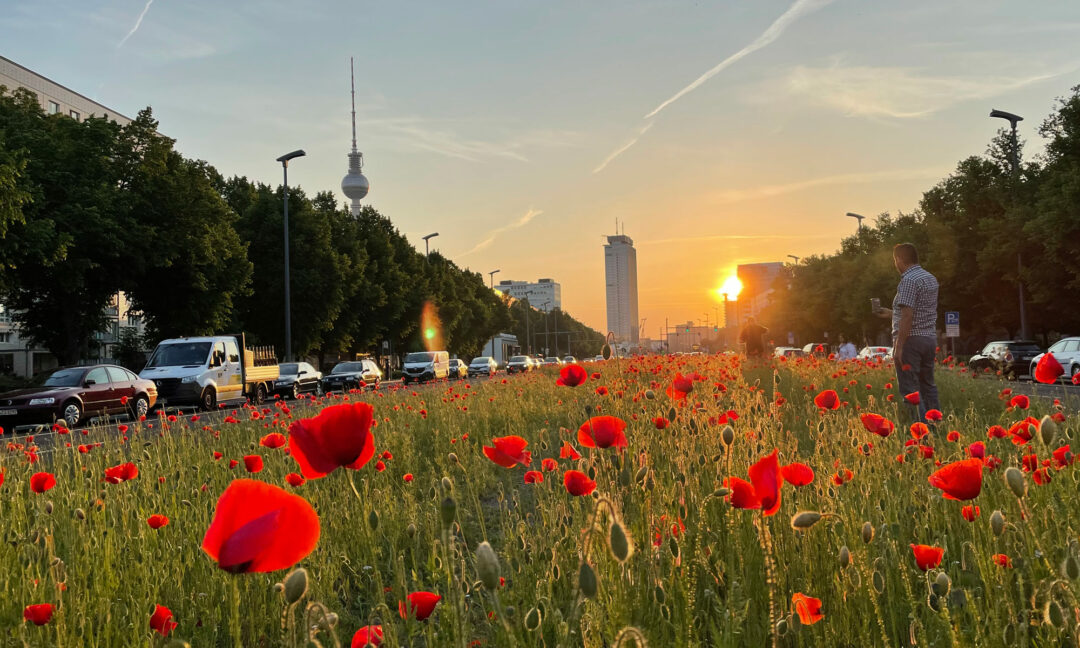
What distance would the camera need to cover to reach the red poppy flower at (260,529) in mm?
1063

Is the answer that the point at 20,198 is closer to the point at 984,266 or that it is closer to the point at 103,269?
the point at 103,269

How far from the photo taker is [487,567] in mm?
1442

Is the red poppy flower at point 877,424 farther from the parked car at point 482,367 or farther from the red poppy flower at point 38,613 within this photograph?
the parked car at point 482,367

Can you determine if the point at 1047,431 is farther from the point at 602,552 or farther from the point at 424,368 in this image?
the point at 424,368

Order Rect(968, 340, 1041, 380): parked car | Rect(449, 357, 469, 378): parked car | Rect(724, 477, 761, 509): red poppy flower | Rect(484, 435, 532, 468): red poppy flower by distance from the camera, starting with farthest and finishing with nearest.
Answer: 1. Rect(449, 357, 469, 378): parked car
2. Rect(968, 340, 1041, 380): parked car
3. Rect(484, 435, 532, 468): red poppy flower
4. Rect(724, 477, 761, 509): red poppy flower

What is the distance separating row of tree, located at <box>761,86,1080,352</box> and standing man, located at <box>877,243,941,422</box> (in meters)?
23.1

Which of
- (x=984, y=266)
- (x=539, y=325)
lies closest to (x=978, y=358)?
(x=984, y=266)

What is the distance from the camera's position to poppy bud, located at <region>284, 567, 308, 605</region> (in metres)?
1.19

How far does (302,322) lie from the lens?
39656 millimetres

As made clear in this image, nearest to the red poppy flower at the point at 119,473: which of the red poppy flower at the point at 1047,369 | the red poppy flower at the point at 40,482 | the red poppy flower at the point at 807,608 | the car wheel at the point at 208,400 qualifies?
the red poppy flower at the point at 40,482

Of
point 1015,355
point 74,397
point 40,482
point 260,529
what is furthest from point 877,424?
point 1015,355

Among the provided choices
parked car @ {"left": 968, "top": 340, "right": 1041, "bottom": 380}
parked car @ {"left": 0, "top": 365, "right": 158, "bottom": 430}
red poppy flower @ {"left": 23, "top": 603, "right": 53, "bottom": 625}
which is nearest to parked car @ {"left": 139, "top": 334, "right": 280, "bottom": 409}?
parked car @ {"left": 0, "top": 365, "right": 158, "bottom": 430}

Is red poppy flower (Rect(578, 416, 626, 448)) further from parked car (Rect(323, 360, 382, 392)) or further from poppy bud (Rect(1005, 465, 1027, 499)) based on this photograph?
parked car (Rect(323, 360, 382, 392))

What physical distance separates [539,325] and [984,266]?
329ft
